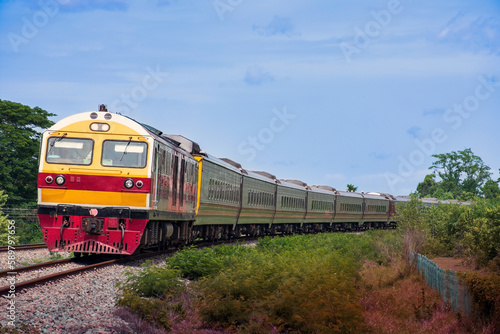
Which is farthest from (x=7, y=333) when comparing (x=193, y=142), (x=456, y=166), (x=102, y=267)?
(x=456, y=166)

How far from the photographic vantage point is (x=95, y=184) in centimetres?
1605

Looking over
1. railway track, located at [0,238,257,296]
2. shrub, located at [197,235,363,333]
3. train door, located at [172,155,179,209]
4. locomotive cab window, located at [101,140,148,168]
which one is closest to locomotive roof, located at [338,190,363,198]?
train door, located at [172,155,179,209]

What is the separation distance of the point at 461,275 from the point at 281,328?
5.24 m

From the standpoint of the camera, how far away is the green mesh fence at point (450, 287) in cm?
1369

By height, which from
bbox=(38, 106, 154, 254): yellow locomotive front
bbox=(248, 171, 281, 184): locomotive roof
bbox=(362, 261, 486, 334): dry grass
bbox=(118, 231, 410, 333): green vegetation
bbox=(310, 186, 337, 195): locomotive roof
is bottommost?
bbox=(362, 261, 486, 334): dry grass

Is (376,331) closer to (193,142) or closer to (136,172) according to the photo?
(136,172)

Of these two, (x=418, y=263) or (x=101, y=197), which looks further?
(x=418, y=263)

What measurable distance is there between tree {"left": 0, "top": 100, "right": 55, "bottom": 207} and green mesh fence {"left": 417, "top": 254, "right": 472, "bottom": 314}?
4054 cm

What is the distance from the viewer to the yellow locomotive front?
15867 millimetres

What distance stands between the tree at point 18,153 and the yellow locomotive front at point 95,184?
3741 cm

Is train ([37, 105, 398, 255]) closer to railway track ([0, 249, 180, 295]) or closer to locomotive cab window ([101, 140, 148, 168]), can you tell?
locomotive cab window ([101, 140, 148, 168])

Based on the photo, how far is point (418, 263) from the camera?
21.8 metres

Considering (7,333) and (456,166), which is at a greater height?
(456,166)

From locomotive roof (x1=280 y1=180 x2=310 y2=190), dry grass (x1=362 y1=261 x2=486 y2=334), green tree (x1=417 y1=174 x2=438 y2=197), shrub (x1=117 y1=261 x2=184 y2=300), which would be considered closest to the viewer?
shrub (x1=117 y1=261 x2=184 y2=300)
